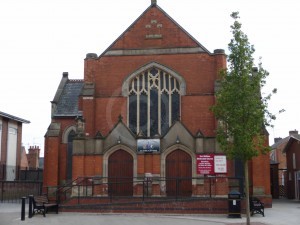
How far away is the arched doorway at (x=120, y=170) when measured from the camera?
2661cm

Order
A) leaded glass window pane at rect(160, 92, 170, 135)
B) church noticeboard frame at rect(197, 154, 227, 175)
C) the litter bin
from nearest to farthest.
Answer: the litter bin < church noticeboard frame at rect(197, 154, 227, 175) < leaded glass window pane at rect(160, 92, 170, 135)

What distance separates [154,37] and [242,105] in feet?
44.8

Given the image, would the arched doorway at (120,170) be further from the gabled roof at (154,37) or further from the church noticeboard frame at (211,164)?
the gabled roof at (154,37)

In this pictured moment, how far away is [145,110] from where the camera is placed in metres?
29.2

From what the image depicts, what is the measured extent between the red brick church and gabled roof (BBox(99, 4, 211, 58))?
0.22ft

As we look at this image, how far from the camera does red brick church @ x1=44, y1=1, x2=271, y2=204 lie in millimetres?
26375

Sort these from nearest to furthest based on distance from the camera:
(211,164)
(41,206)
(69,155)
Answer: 1. (41,206)
2. (211,164)
3. (69,155)

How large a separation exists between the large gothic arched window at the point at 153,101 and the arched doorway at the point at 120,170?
2554 millimetres

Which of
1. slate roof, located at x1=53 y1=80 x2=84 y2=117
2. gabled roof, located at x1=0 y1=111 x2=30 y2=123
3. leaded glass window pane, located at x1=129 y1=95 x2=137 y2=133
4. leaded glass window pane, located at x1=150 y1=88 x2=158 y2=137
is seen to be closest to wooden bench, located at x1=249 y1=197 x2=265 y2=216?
leaded glass window pane, located at x1=150 y1=88 x2=158 y2=137

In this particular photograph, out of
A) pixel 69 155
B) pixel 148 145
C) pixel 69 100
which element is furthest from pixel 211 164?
pixel 69 100

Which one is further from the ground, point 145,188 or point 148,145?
point 148,145

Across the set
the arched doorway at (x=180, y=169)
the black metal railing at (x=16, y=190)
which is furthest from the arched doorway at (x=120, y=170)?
the black metal railing at (x=16, y=190)

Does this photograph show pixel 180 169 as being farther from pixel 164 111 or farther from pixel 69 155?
pixel 69 155

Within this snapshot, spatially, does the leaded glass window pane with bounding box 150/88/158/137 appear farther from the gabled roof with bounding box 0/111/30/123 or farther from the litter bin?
the gabled roof with bounding box 0/111/30/123
